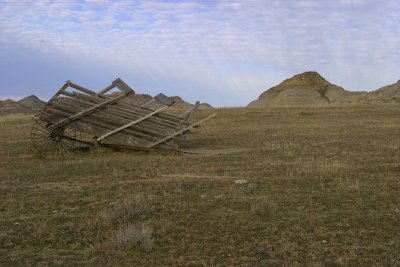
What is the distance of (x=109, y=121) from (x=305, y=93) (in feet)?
260

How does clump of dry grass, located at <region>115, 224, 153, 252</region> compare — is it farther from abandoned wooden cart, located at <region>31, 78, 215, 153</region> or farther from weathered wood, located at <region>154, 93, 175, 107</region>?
weathered wood, located at <region>154, 93, 175, 107</region>

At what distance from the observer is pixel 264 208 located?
7.25m

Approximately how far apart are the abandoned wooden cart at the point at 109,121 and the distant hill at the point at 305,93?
68.4 m

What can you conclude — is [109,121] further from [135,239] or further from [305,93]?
[305,93]

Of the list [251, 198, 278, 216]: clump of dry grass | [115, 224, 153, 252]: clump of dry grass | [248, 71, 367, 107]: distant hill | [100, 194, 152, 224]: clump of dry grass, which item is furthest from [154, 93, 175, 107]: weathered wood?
[248, 71, 367, 107]: distant hill

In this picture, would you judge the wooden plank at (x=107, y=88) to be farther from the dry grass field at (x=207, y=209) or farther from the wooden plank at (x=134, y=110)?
the dry grass field at (x=207, y=209)

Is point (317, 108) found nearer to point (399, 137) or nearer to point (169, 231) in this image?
point (399, 137)

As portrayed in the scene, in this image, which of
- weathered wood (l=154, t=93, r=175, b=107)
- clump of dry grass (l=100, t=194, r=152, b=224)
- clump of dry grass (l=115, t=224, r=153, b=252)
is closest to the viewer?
clump of dry grass (l=115, t=224, r=153, b=252)

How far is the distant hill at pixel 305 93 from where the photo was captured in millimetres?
87350

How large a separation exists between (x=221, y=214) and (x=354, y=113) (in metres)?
27.6

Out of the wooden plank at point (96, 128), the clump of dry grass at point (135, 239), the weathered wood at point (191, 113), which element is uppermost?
the weathered wood at point (191, 113)

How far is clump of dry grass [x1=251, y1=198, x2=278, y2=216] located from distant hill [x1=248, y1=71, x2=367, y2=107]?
7770cm

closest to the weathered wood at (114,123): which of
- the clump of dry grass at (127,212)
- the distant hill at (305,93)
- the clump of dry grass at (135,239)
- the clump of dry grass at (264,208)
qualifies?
the clump of dry grass at (127,212)

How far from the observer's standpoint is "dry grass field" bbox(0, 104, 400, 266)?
18.4 feet
